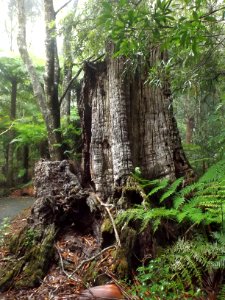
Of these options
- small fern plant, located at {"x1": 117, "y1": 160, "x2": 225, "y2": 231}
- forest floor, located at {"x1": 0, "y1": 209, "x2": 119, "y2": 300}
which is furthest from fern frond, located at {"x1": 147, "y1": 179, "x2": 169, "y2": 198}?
forest floor, located at {"x1": 0, "y1": 209, "x2": 119, "y2": 300}

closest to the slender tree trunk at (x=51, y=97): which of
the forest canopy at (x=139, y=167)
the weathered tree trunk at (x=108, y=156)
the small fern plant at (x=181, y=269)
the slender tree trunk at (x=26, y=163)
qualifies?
the forest canopy at (x=139, y=167)

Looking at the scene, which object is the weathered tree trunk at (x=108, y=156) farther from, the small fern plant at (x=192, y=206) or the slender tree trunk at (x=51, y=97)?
the slender tree trunk at (x=51, y=97)

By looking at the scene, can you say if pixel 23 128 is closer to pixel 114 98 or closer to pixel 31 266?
pixel 114 98

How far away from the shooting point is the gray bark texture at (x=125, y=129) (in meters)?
4.29

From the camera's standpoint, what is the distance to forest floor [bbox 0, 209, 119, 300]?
9.94 ft

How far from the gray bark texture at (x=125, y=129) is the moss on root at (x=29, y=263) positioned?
1.13 m

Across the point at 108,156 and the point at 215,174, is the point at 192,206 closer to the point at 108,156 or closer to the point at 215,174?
the point at 215,174

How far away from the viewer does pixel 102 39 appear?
4.75 m

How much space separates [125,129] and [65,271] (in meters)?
2.20

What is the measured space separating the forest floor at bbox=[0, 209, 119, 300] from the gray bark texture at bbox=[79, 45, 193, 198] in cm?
83

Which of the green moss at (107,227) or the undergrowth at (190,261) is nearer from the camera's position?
the undergrowth at (190,261)

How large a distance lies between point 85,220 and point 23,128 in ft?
25.7

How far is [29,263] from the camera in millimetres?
3627

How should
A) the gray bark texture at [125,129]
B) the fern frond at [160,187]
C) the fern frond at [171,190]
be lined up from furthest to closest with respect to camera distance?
the gray bark texture at [125,129], the fern frond at [160,187], the fern frond at [171,190]
